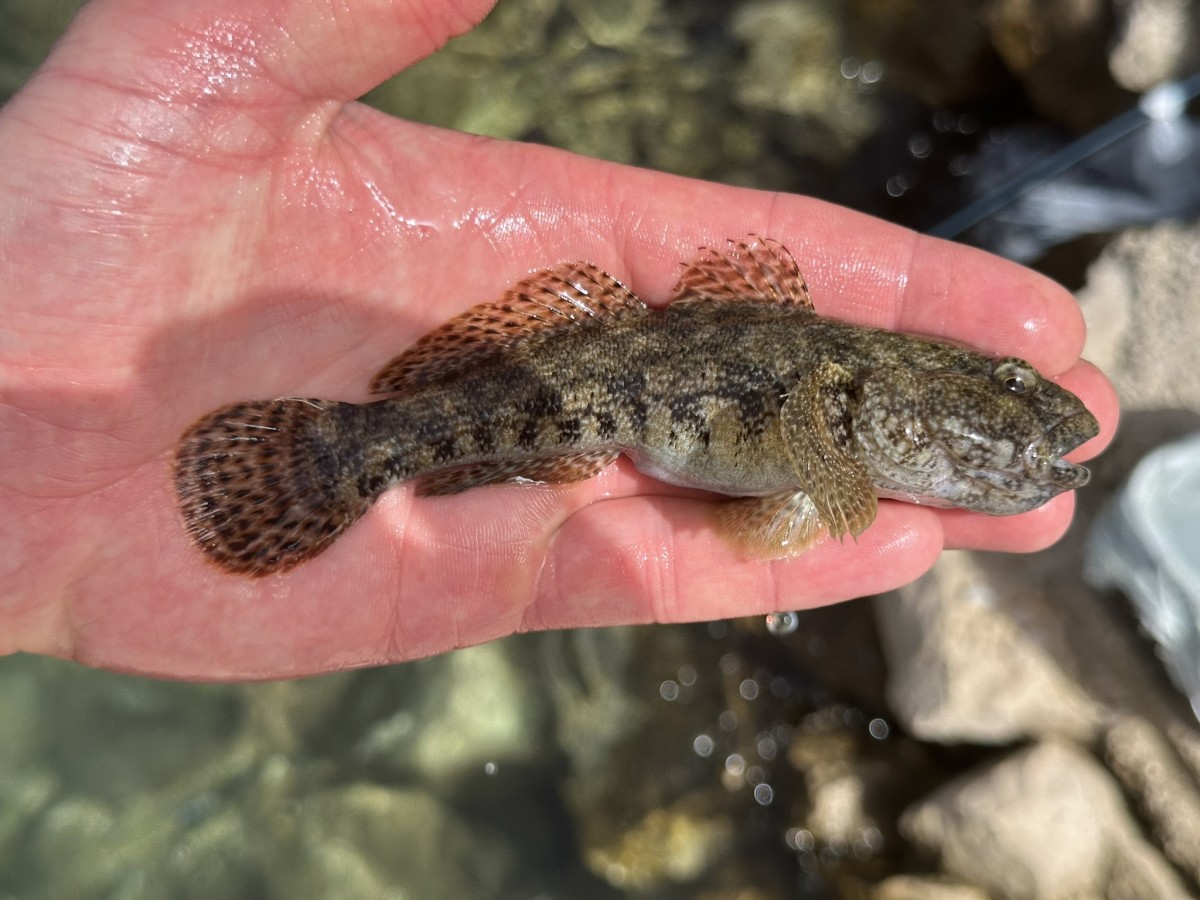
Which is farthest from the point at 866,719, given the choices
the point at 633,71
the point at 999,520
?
the point at 633,71

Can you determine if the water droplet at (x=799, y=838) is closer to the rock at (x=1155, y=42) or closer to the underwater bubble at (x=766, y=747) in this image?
the underwater bubble at (x=766, y=747)

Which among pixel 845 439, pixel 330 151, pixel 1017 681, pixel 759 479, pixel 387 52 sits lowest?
pixel 1017 681

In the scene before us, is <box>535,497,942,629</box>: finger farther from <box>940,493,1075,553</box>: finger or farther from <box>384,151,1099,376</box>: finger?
<box>384,151,1099,376</box>: finger

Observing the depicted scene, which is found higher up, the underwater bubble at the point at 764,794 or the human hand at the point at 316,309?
the human hand at the point at 316,309

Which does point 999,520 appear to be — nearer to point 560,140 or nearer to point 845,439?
point 845,439

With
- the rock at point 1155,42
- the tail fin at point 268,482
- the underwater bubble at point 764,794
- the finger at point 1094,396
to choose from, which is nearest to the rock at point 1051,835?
the underwater bubble at point 764,794

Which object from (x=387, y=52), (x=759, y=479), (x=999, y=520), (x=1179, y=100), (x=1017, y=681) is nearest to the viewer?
(x=387, y=52)

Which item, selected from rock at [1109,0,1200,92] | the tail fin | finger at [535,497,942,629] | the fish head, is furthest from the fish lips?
rock at [1109,0,1200,92]
